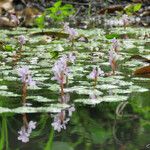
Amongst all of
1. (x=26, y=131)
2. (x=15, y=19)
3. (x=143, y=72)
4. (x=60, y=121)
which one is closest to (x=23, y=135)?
(x=26, y=131)

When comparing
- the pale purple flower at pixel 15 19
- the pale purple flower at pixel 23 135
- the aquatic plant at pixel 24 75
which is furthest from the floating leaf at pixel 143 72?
the pale purple flower at pixel 15 19

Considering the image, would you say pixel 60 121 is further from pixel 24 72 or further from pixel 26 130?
pixel 24 72

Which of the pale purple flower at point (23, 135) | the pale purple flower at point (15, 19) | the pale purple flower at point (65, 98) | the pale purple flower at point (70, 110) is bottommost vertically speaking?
the pale purple flower at point (15, 19)

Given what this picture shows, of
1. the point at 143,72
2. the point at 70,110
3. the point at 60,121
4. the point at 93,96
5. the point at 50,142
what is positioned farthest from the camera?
the point at 143,72

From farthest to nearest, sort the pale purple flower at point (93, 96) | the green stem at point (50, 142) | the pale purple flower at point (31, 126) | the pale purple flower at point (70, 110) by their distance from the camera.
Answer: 1. the pale purple flower at point (93, 96)
2. the pale purple flower at point (70, 110)
3. the pale purple flower at point (31, 126)
4. the green stem at point (50, 142)

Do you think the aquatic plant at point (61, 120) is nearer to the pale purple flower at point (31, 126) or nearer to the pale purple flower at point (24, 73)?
the pale purple flower at point (31, 126)

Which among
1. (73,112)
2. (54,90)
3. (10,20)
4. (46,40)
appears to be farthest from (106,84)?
(10,20)

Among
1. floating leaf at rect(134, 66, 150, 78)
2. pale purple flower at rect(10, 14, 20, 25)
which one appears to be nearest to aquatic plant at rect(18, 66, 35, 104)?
floating leaf at rect(134, 66, 150, 78)

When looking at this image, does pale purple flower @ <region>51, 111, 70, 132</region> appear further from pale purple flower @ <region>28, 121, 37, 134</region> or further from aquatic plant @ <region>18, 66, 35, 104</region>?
aquatic plant @ <region>18, 66, 35, 104</region>

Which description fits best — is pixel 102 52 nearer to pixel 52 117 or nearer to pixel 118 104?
pixel 118 104
